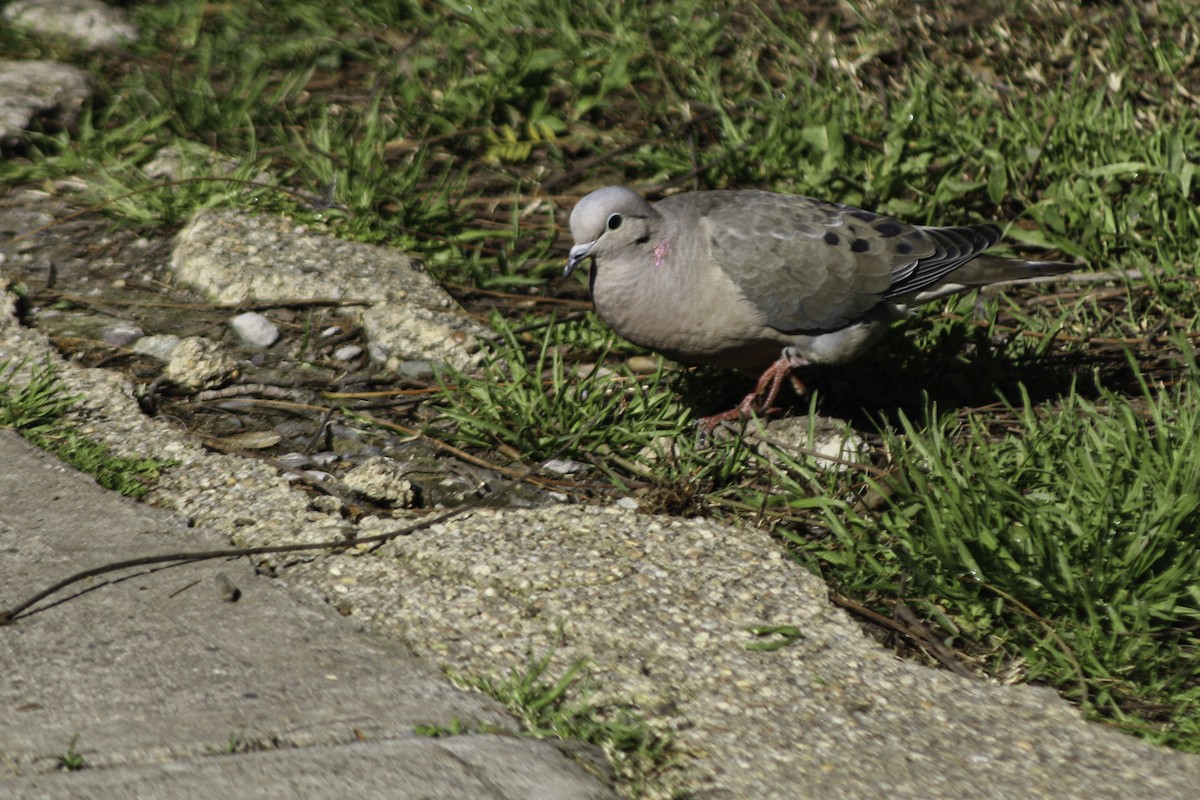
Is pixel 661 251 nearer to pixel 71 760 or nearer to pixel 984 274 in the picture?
pixel 984 274

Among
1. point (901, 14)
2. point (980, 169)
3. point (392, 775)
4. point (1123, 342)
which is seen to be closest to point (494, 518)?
point (392, 775)

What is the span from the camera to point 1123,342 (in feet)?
14.4

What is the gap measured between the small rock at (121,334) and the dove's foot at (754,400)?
1829mm

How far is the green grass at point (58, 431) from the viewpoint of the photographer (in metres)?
3.30

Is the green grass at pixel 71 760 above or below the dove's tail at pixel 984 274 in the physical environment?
below

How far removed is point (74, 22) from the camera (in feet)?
20.4

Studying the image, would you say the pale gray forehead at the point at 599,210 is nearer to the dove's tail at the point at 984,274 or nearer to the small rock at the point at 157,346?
the dove's tail at the point at 984,274

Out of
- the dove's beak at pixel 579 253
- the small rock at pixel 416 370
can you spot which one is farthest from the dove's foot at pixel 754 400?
the small rock at pixel 416 370

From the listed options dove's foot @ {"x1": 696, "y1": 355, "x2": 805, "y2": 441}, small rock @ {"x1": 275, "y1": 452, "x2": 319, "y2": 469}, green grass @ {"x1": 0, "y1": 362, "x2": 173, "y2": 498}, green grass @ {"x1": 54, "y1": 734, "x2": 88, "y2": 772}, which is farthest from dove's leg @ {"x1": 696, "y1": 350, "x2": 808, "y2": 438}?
green grass @ {"x1": 54, "y1": 734, "x2": 88, "y2": 772}

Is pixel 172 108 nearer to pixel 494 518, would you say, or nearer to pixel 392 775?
pixel 494 518

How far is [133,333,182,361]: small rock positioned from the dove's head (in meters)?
1.29

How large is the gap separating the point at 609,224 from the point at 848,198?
148 centimetres

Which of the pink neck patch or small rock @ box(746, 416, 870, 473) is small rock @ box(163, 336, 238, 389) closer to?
the pink neck patch

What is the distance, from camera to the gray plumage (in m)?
3.86
